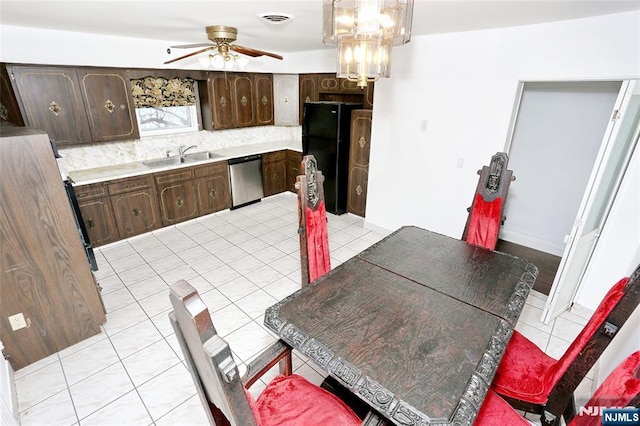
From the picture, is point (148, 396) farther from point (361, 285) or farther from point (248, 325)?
point (361, 285)

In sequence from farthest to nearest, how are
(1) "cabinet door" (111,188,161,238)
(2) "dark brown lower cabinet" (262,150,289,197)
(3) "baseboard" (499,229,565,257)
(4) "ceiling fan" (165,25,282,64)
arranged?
1. (2) "dark brown lower cabinet" (262,150,289,197)
2. (3) "baseboard" (499,229,565,257)
3. (1) "cabinet door" (111,188,161,238)
4. (4) "ceiling fan" (165,25,282,64)

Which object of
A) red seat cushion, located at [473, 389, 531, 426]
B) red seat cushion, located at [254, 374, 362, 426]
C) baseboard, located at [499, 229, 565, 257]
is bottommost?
baseboard, located at [499, 229, 565, 257]

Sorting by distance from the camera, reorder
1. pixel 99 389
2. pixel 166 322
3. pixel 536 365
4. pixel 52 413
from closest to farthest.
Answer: pixel 536 365
pixel 52 413
pixel 99 389
pixel 166 322

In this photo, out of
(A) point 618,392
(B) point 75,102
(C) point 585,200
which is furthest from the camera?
(B) point 75,102

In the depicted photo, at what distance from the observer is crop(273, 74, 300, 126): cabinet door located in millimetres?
5203

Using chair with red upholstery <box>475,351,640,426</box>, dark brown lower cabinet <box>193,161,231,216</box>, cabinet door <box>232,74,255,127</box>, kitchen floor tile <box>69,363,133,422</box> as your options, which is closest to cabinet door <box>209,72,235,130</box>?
cabinet door <box>232,74,255,127</box>

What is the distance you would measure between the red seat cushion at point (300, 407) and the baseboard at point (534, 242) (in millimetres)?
3758

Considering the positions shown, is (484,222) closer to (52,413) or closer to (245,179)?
(52,413)

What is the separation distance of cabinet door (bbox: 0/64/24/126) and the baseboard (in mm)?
5955

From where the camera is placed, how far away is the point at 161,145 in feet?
14.6

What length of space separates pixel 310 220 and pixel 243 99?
3.60 m

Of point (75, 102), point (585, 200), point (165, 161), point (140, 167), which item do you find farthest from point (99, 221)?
point (585, 200)

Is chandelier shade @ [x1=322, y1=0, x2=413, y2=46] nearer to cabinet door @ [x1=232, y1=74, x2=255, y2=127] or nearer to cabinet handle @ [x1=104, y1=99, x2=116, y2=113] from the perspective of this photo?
cabinet handle @ [x1=104, y1=99, x2=116, y2=113]

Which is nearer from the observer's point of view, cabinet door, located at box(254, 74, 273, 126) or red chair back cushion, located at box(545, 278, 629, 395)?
red chair back cushion, located at box(545, 278, 629, 395)
